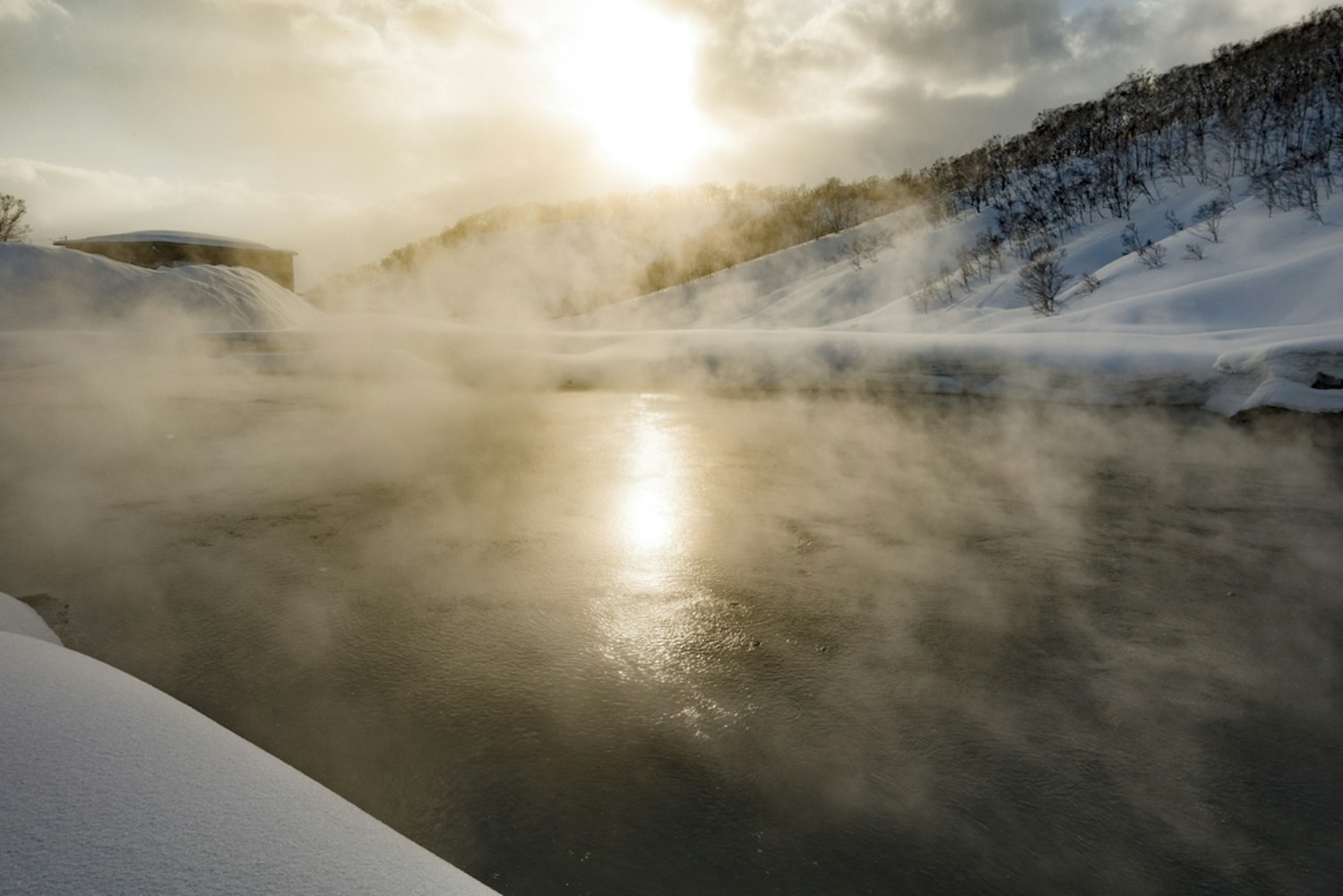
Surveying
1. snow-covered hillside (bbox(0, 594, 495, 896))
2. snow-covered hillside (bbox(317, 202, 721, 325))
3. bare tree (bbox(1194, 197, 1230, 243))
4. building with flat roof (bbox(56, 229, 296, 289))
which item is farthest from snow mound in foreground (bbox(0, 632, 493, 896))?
snow-covered hillside (bbox(317, 202, 721, 325))

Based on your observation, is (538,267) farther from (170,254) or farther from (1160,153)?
(1160,153)

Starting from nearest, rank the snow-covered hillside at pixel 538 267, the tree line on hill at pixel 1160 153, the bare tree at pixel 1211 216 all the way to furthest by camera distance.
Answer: the bare tree at pixel 1211 216
the tree line on hill at pixel 1160 153
the snow-covered hillside at pixel 538 267

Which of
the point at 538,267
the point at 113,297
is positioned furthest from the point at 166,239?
the point at 538,267

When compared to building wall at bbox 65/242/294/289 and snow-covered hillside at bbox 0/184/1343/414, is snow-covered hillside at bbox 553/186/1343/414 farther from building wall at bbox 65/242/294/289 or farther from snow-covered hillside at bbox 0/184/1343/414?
building wall at bbox 65/242/294/289

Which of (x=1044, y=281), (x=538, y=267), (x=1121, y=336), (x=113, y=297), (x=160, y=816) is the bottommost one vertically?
(x=160, y=816)

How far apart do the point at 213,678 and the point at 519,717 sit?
127cm

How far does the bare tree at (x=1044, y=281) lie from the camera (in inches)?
620

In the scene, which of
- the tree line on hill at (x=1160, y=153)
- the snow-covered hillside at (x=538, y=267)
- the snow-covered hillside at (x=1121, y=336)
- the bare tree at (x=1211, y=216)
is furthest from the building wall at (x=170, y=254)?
the bare tree at (x=1211, y=216)

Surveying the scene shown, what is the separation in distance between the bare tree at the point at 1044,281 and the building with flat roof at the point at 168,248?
2404 centimetres

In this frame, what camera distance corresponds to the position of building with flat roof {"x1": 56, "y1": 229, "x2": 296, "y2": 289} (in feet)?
73.5

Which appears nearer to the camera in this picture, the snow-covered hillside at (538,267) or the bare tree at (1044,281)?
the bare tree at (1044,281)

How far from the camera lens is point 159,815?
3.80ft

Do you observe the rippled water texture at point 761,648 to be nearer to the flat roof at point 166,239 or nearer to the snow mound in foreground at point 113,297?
the snow mound in foreground at point 113,297

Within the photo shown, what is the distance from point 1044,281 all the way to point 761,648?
15893 mm
